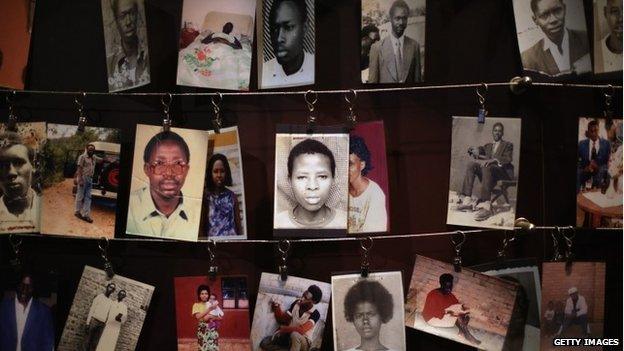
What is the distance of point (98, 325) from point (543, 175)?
2.66 feet

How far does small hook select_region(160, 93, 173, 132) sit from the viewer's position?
1.02 metres

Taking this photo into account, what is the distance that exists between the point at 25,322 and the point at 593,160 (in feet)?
3.36

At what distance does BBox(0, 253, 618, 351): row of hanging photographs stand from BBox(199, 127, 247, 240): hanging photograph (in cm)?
8

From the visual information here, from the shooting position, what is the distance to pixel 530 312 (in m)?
1.02

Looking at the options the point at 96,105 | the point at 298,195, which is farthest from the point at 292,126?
the point at 96,105

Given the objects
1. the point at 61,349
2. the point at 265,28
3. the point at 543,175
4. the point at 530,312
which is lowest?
the point at 61,349

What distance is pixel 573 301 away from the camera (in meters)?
1.02

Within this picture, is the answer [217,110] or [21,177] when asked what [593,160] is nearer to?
[217,110]

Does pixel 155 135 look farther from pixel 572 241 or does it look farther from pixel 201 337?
pixel 572 241

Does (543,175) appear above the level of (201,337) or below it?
above

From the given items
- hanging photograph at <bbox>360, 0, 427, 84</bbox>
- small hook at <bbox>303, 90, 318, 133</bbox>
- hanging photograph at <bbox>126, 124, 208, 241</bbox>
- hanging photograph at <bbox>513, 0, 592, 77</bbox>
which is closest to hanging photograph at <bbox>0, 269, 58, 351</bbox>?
hanging photograph at <bbox>126, 124, 208, 241</bbox>

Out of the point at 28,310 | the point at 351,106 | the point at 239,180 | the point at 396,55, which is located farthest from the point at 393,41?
the point at 28,310

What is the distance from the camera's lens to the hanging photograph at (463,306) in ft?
3.28

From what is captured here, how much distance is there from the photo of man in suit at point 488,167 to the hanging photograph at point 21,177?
0.73 m
